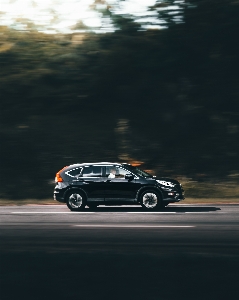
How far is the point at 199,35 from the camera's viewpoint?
32.8m

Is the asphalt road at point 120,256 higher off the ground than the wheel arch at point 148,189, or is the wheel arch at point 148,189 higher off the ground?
the wheel arch at point 148,189

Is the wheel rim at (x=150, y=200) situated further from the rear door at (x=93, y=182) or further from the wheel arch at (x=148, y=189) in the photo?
the rear door at (x=93, y=182)

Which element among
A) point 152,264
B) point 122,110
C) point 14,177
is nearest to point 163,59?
point 122,110

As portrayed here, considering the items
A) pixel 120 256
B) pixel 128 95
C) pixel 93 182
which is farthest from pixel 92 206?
pixel 128 95

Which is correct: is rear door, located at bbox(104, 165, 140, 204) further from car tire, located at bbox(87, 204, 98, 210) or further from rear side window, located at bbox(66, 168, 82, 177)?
rear side window, located at bbox(66, 168, 82, 177)

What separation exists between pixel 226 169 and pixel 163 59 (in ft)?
22.2

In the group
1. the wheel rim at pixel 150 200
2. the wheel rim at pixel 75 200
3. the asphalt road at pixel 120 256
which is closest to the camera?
the asphalt road at pixel 120 256

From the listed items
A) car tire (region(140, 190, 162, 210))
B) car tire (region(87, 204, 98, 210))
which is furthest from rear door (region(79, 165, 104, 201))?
car tire (region(140, 190, 162, 210))

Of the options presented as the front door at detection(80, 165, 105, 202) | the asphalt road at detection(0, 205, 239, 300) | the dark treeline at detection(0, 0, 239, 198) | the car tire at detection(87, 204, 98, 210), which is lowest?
the asphalt road at detection(0, 205, 239, 300)

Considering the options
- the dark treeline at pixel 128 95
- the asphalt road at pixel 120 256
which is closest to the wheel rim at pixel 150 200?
the asphalt road at pixel 120 256

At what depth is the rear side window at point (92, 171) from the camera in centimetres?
2014

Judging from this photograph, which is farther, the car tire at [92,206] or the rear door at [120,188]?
the car tire at [92,206]

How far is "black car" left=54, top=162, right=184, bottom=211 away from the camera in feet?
64.5

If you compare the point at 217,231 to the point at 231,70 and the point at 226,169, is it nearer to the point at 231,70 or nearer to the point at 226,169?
the point at 226,169
